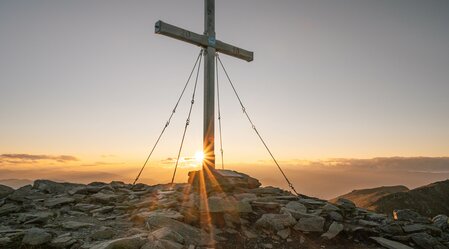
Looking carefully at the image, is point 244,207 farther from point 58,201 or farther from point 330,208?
point 58,201

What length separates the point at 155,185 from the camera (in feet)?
39.5

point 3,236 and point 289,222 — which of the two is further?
point 289,222

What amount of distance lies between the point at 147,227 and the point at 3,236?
2.87 meters

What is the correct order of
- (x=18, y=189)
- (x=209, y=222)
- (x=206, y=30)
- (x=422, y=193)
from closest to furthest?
(x=209, y=222)
(x=18, y=189)
(x=206, y=30)
(x=422, y=193)

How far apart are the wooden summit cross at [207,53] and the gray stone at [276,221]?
137 inches

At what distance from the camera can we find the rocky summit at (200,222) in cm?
646

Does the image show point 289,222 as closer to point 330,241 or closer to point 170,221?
point 330,241

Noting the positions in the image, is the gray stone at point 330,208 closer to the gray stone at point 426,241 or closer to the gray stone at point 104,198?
the gray stone at point 426,241

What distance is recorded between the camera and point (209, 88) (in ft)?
37.0

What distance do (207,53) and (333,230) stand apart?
727 cm

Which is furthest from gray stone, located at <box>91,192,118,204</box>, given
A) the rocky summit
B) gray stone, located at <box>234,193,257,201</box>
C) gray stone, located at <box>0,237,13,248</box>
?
gray stone, located at <box>234,193,257,201</box>

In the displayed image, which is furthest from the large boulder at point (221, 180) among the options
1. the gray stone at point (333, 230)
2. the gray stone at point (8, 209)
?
the gray stone at point (8, 209)

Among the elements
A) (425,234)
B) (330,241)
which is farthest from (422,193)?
(330,241)

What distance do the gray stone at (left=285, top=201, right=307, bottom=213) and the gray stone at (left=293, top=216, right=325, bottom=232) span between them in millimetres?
637
